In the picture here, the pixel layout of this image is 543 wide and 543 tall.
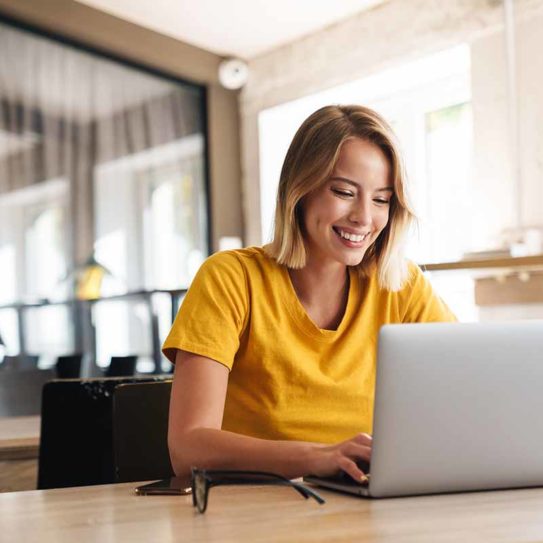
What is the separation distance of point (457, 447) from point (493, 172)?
3611 mm

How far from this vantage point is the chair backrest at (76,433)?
1.98 m

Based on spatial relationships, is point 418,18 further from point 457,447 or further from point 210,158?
point 457,447

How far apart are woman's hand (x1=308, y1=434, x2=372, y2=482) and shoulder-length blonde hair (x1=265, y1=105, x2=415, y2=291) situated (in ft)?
1.86

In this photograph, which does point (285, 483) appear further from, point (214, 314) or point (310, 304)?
point (310, 304)

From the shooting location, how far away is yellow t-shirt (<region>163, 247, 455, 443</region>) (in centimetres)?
159

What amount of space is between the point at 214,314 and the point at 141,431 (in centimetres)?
28

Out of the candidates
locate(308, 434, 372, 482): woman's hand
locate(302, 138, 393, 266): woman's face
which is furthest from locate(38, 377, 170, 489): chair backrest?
locate(308, 434, 372, 482): woman's hand

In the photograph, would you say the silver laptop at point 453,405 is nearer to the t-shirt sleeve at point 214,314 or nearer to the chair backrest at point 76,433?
the t-shirt sleeve at point 214,314

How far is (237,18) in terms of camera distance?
5.77 m

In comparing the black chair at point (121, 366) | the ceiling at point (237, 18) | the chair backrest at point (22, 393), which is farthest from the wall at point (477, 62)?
the chair backrest at point (22, 393)

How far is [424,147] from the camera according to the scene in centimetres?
529

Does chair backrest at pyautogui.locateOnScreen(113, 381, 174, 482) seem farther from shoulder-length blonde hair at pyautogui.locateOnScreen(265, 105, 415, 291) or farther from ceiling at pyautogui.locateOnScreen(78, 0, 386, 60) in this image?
ceiling at pyautogui.locateOnScreen(78, 0, 386, 60)

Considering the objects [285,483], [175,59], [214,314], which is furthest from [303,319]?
[175,59]

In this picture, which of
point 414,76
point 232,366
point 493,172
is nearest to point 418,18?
point 414,76
